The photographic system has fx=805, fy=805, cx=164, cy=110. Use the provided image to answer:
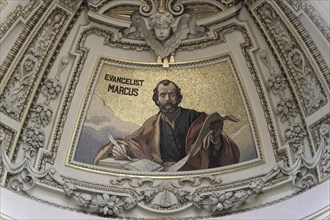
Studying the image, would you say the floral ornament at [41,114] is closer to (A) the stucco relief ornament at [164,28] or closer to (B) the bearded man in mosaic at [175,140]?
(B) the bearded man in mosaic at [175,140]

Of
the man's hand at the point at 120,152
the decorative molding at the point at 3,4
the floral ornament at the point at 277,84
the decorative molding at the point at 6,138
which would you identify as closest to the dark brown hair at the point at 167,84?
the man's hand at the point at 120,152

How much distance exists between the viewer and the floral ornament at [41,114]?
11.0m

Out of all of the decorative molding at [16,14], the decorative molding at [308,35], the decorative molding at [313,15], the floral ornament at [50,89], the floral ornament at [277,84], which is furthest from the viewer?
the floral ornament at [50,89]

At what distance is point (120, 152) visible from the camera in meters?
11.4

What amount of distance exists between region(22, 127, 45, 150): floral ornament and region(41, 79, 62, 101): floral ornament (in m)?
0.51

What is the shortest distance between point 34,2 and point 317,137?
4106 mm

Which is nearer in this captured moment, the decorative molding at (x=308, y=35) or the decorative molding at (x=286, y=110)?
the decorative molding at (x=308, y=35)

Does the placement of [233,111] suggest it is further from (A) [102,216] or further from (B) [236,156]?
(A) [102,216]

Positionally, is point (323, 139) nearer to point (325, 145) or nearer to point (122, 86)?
point (325, 145)

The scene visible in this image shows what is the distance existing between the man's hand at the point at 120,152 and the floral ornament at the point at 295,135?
2282 mm

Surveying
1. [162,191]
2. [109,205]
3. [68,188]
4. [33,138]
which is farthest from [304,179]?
[33,138]

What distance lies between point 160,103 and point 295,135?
207 cm

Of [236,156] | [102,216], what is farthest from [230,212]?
[102,216]

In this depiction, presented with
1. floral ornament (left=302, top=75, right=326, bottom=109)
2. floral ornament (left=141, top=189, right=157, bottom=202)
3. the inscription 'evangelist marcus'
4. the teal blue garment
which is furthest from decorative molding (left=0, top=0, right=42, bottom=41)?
floral ornament (left=302, top=75, right=326, bottom=109)
